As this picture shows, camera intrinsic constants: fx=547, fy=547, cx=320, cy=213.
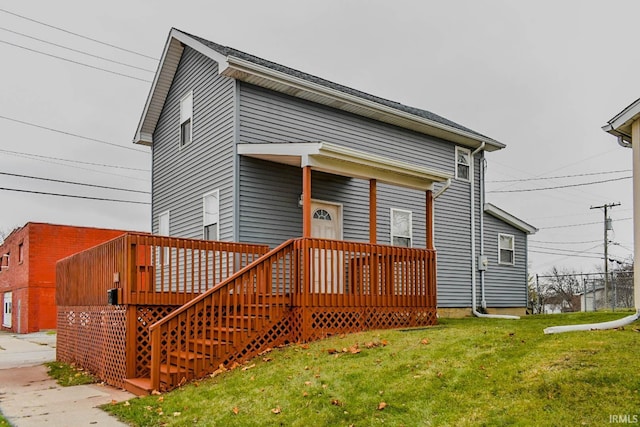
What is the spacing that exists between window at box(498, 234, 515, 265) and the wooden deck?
24.1ft

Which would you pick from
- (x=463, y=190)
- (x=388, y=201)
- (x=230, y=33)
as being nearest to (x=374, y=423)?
(x=388, y=201)

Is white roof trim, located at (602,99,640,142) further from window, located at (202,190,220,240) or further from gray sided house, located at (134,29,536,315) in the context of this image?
window, located at (202,190,220,240)

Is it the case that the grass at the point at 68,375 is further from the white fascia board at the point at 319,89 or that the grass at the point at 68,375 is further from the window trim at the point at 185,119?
the white fascia board at the point at 319,89

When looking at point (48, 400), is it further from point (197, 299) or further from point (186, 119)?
point (186, 119)

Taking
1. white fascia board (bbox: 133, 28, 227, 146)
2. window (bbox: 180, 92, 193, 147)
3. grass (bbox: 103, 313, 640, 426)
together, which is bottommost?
grass (bbox: 103, 313, 640, 426)

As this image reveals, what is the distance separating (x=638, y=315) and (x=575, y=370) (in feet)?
11.0

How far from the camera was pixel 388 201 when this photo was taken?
46.9 feet

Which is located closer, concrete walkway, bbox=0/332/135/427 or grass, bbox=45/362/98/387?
concrete walkway, bbox=0/332/135/427

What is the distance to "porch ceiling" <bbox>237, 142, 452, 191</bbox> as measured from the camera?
9844 millimetres

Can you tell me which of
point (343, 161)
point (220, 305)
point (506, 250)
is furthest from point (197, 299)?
point (506, 250)

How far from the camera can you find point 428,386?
553 cm

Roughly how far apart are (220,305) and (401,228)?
744cm

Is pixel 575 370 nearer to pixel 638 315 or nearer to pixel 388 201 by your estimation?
pixel 638 315

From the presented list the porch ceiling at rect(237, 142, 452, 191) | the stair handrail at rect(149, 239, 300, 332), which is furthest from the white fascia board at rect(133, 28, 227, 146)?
the stair handrail at rect(149, 239, 300, 332)
